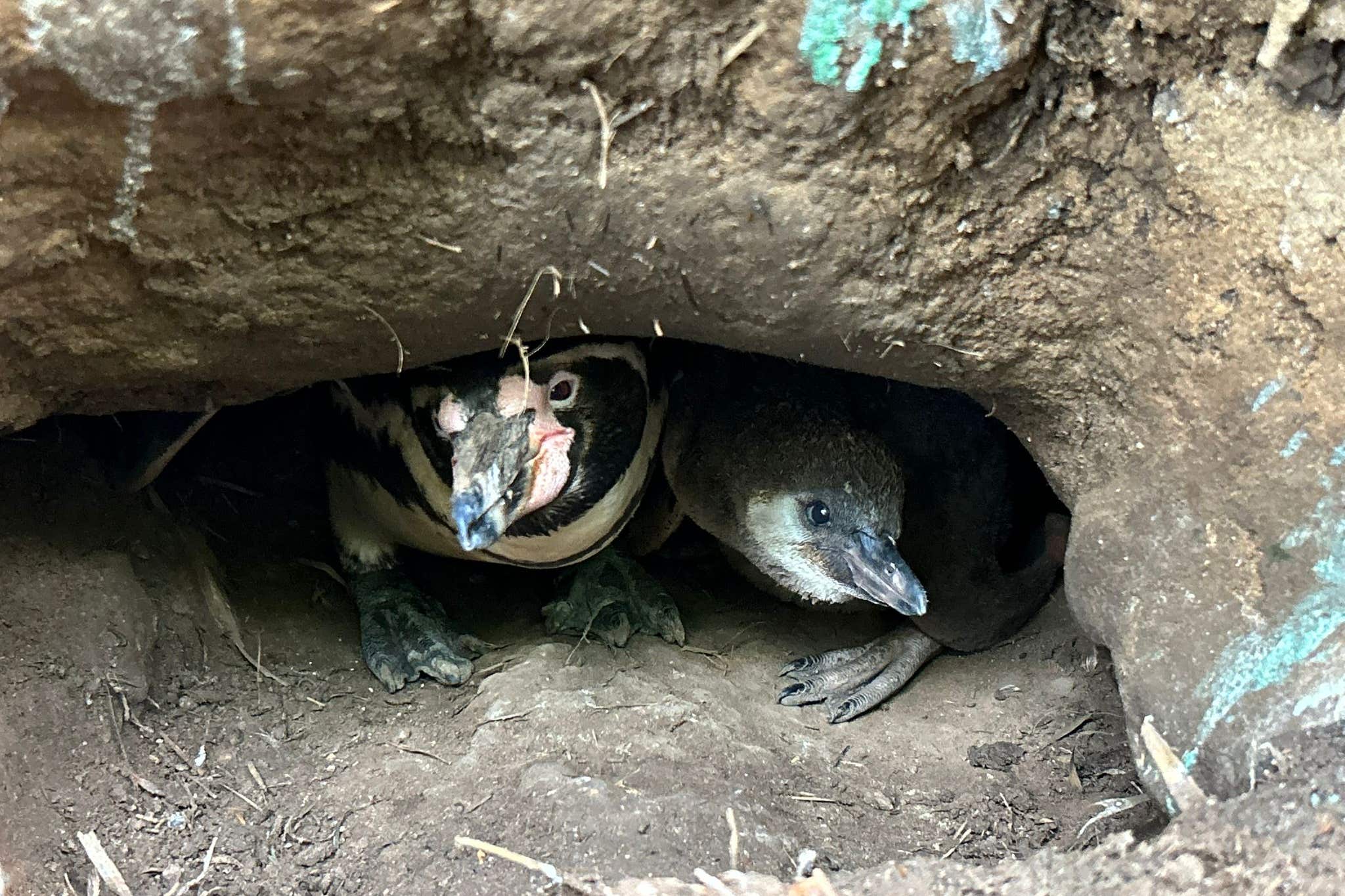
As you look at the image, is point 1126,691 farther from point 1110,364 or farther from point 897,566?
point 897,566

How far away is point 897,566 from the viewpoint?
2.44 meters

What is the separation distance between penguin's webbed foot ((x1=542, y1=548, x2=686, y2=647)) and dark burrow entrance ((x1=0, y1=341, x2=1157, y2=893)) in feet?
0.19

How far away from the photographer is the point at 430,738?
2.22 metres

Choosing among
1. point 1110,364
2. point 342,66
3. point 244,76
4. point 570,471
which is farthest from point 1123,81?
point 570,471

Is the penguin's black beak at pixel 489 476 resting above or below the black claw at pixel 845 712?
above

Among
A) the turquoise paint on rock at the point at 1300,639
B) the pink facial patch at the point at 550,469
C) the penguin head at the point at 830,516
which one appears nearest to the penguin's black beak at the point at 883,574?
the penguin head at the point at 830,516

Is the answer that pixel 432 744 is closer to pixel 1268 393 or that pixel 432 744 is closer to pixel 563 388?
pixel 563 388

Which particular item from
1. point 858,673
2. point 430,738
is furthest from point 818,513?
point 430,738

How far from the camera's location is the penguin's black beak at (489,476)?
6.71ft

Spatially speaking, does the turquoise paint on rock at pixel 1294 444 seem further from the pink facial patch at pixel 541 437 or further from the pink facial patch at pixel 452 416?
the pink facial patch at pixel 452 416

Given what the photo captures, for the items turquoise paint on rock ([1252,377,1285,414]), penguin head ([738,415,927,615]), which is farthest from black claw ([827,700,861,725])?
turquoise paint on rock ([1252,377,1285,414])

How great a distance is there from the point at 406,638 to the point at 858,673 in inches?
44.0

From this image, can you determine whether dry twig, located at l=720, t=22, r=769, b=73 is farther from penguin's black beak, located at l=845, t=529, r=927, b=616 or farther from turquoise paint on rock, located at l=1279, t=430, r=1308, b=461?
penguin's black beak, located at l=845, t=529, r=927, b=616

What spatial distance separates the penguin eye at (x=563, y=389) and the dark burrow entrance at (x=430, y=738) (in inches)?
24.3
